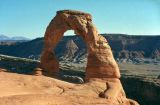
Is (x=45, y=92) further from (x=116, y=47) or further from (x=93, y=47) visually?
(x=116, y=47)

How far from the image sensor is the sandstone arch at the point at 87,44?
2441 centimetres

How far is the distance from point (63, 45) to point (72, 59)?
553 centimetres

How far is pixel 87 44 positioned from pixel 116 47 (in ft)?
312

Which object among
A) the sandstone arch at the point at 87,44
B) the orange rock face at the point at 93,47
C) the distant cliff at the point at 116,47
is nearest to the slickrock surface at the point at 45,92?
the orange rock face at the point at 93,47

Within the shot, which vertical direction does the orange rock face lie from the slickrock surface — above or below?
above

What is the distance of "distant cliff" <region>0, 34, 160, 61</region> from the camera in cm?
11376

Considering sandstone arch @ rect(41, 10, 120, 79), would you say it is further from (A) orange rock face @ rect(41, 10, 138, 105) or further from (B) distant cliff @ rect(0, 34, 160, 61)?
(B) distant cliff @ rect(0, 34, 160, 61)

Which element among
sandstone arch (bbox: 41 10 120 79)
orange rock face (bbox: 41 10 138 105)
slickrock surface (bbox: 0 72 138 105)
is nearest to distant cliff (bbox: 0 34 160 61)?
sandstone arch (bbox: 41 10 120 79)

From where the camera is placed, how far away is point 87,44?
25.4 m

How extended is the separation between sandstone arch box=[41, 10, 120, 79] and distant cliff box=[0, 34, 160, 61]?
82.6 meters

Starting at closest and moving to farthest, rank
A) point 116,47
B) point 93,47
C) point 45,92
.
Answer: point 45,92
point 93,47
point 116,47

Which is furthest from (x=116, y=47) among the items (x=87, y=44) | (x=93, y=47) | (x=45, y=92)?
(x=45, y=92)

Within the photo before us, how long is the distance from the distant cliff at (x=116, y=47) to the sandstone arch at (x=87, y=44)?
271 feet

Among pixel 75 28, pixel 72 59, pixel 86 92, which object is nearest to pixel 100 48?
pixel 75 28
